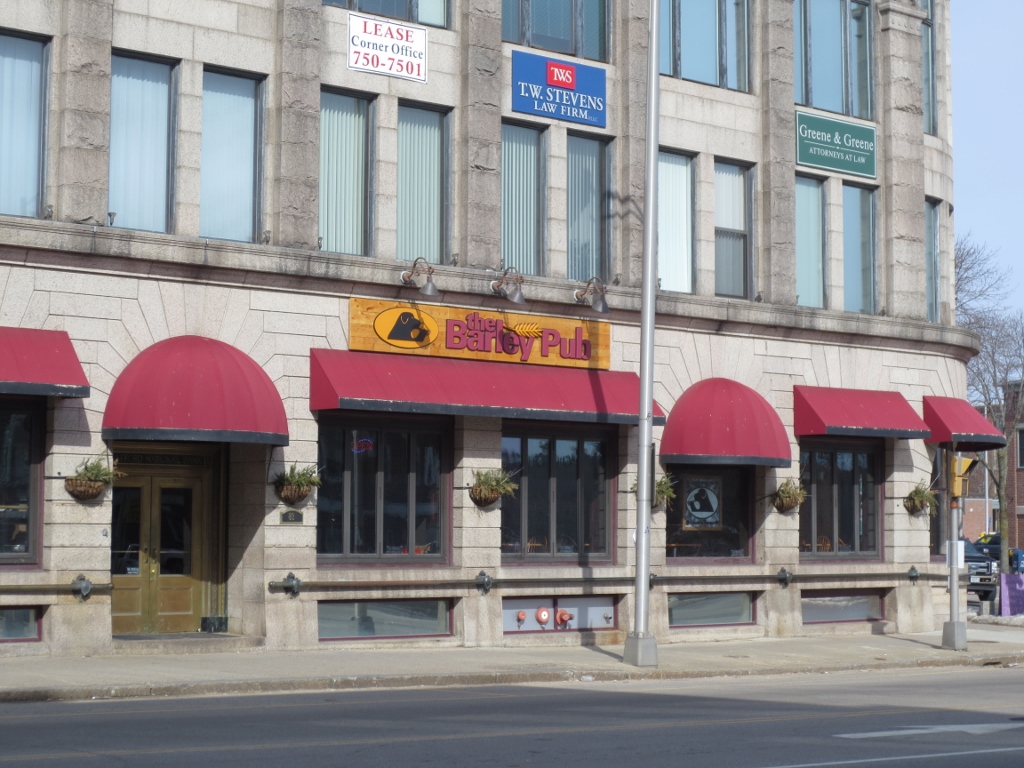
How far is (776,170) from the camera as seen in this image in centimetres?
2859

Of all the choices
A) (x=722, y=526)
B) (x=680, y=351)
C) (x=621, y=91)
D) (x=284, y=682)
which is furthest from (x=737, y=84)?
(x=284, y=682)

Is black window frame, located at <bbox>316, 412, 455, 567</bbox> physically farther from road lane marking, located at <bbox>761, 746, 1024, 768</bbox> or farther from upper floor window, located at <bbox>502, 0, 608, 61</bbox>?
road lane marking, located at <bbox>761, 746, 1024, 768</bbox>

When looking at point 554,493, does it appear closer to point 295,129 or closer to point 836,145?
point 295,129

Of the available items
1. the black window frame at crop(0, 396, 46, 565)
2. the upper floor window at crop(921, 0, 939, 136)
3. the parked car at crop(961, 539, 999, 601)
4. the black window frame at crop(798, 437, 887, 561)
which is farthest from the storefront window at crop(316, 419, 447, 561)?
the parked car at crop(961, 539, 999, 601)

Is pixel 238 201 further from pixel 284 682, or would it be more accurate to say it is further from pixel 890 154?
pixel 890 154

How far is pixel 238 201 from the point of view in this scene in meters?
22.9

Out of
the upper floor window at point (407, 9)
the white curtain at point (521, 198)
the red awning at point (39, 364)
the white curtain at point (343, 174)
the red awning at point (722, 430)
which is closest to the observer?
the red awning at point (39, 364)

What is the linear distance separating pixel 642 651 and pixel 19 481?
9.19 m

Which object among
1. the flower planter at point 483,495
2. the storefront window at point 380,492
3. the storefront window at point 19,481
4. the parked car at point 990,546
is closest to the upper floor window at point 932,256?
the flower planter at point 483,495

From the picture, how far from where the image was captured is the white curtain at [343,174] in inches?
930

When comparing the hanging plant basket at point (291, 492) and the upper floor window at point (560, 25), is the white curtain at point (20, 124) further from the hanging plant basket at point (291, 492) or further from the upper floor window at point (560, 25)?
the upper floor window at point (560, 25)

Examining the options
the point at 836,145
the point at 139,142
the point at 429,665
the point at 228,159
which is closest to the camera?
the point at 429,665

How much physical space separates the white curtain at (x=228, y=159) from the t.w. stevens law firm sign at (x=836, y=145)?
1166 cm

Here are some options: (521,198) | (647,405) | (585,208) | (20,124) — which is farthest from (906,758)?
(585,208)
